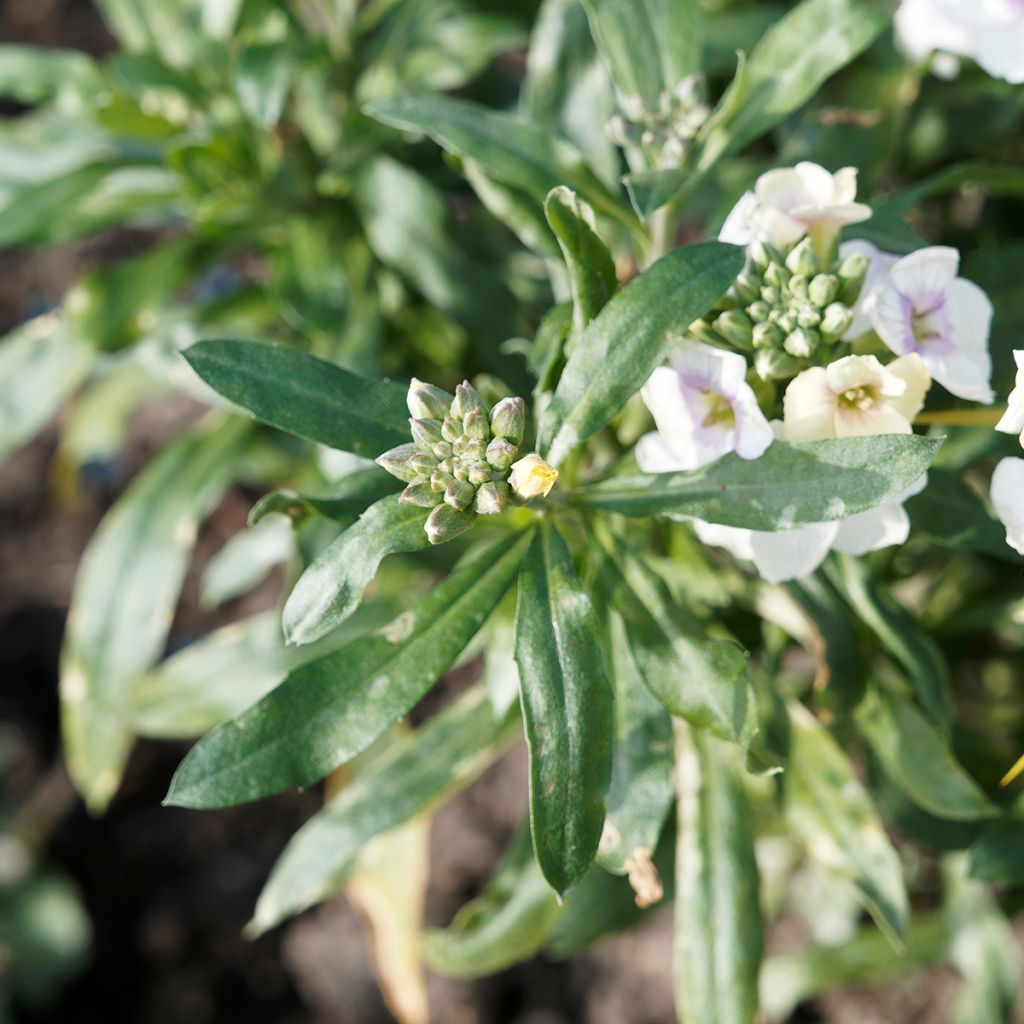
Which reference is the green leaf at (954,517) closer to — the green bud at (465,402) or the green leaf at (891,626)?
the green leaf at (891,626)

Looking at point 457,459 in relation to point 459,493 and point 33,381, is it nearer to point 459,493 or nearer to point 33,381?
point 459,493

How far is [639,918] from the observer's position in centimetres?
204

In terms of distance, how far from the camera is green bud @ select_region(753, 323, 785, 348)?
1.26 m

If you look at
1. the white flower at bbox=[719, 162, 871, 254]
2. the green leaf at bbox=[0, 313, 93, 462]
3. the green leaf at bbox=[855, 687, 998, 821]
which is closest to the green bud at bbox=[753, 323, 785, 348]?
the white flower at bbox=[719, 162, 871, 254]

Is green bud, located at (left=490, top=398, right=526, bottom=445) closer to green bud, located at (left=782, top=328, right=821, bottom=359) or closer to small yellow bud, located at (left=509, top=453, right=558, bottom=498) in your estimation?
small yellow bud, located at (left=509, top=453, right=558, bottom=498)

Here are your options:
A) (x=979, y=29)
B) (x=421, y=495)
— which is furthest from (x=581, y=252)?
(x=979, y=29)

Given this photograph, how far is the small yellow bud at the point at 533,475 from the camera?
46.3 inches

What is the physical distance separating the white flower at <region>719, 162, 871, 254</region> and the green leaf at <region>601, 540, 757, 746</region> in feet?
1.43

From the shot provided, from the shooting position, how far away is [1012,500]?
1194mm

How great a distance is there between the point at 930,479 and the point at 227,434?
1390mm

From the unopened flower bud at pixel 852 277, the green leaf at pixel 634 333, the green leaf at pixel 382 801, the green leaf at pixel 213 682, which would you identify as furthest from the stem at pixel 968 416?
the green leaf at pixel 213 682

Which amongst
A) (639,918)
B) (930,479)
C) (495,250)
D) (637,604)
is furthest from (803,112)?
(639,918)

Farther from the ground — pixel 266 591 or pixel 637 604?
pixel 637 604

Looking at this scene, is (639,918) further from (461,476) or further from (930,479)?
(461,476)
